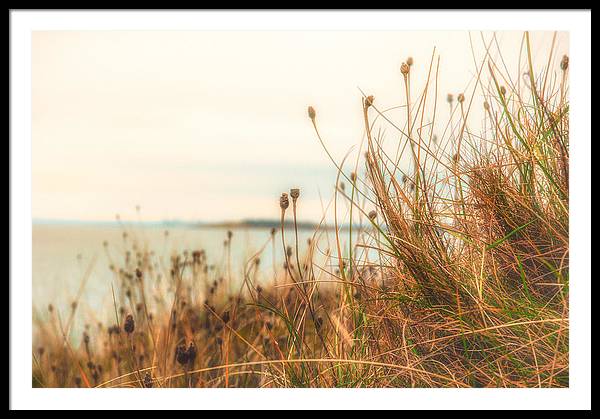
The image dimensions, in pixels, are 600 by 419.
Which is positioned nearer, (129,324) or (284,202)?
(284,202)

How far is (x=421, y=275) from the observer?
7.75ft

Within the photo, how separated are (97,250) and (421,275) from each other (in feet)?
3.56

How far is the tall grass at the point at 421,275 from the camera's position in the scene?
2375mm

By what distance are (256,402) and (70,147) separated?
105cm

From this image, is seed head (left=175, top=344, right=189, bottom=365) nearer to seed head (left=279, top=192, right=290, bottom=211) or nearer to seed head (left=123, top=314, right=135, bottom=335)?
seed head (left=123, top=314, right=135, bottom=335)

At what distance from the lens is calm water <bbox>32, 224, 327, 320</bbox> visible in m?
2.47

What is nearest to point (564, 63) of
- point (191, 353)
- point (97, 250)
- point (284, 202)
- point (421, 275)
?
point (421, 275)

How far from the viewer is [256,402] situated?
2.45 m

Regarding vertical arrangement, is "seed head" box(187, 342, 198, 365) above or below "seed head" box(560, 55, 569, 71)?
below

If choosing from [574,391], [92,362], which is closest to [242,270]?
[92,362]

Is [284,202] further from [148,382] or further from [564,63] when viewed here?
[564,63]

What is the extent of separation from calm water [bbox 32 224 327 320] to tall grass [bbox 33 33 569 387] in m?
0.04

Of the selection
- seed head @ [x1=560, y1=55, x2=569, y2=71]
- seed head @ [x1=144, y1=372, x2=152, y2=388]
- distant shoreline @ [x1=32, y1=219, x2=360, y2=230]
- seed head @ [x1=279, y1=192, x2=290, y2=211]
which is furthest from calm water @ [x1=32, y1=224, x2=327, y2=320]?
seed head @ [x1=560, y1=55, x2=569, y2=71]

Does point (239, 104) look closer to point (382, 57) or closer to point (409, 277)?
point (382, 57)
